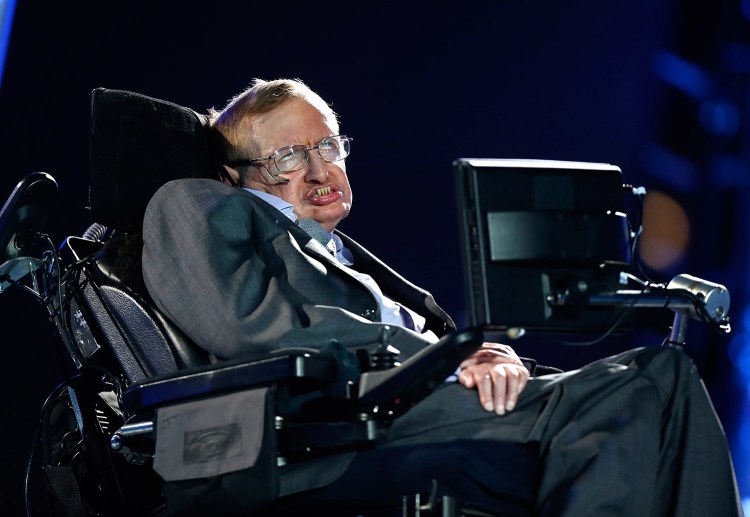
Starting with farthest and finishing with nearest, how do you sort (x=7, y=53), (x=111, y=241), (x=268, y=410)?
(x=7, y=53)
(x=111, y=241)
(x=268, y=410)

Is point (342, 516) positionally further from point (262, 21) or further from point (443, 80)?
point (443, 80)

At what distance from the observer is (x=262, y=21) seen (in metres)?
3.22

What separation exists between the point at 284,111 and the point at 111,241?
1.85 feet

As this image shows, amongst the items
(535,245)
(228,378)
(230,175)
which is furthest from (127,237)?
(535,245)

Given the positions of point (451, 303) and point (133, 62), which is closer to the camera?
point (133, 62)

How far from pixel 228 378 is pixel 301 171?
956 millimetres

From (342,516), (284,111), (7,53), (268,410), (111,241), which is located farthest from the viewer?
(7,53)

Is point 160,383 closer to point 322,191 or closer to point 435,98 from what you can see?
point 322,191

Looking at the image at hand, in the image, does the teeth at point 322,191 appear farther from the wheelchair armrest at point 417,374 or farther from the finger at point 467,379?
the wheelchair armrest at point 417,374

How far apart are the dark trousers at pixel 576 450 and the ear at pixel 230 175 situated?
990 mm

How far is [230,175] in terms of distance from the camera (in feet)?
7.99

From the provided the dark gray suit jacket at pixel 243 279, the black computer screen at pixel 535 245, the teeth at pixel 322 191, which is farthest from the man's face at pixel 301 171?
the black computer screen at pixel 535 245

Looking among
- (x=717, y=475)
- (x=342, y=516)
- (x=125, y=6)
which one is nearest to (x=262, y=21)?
(x=125, y=6)

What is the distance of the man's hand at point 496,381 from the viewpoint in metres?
1.61
